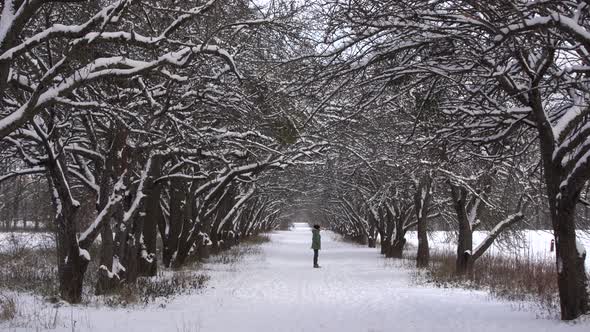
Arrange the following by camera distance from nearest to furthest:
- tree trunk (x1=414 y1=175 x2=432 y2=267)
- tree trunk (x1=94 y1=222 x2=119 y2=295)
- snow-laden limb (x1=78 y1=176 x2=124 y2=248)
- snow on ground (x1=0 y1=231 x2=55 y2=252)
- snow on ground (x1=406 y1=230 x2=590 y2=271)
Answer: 1. snow-laden limb (x1=78 y1=176 x2=124 y2=248)
2. tree trunk (x1=94 y1=222 x2=119 y2=295)
3. snow on ground (x1=406 y1=230 x2=590 y2=271)
4. snow on ground (x1=0 y1=231 x2=55 y2=252)
5. tree trunk (x1=414 y1=175 x2=432 y2=267)

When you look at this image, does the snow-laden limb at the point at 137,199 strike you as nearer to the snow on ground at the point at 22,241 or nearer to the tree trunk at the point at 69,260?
the tree trunk at the point at 69,260

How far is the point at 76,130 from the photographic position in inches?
510

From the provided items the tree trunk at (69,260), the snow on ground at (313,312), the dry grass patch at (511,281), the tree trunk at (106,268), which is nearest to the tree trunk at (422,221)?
the dry grass patch at (511,281)

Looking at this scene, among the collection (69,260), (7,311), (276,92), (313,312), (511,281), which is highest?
(276,92)

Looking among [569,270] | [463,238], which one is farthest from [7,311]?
[463,238]

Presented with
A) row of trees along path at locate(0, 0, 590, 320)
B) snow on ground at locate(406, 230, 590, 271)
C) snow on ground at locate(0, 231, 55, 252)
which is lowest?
snow on ground at locate(0, 231, 55, 252)

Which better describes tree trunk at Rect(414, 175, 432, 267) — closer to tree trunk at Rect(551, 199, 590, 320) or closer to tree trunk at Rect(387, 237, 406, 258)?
tree trunk at Rect(387, 237, 406, 258)

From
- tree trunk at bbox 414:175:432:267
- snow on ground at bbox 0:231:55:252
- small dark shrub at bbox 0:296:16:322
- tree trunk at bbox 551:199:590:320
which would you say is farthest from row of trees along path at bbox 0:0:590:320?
tree trunk at bbox 414:175:432:267

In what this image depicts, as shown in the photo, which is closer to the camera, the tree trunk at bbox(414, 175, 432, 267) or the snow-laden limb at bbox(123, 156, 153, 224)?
the snow-laden limb at bbox(123, 156, 153, 224)

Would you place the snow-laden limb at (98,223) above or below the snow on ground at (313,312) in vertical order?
above

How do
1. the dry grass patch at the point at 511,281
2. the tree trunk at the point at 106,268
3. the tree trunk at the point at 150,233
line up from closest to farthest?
the dry grass patch at the point at 511,281, the tree trunk at the point at 106,268, the tree trunk at the point at 150,233

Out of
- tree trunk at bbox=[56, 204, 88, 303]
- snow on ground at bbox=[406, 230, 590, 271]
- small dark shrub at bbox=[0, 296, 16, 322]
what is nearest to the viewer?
small dark shrub at bbox=[0, 296, 16, 322]

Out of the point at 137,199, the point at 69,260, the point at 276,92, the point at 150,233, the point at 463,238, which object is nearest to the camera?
the point at 276,92

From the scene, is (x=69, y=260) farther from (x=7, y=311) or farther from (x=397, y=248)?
(x=397, y=248)
